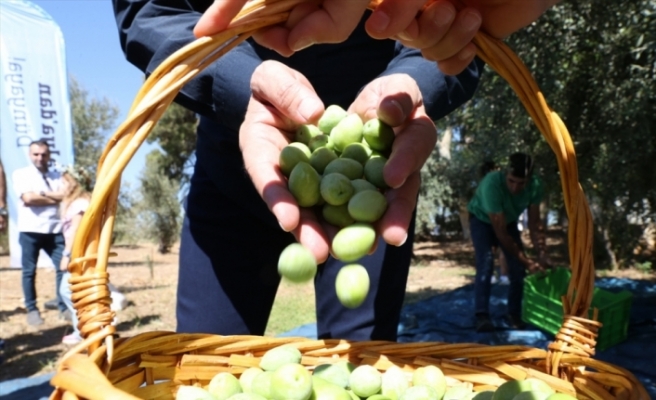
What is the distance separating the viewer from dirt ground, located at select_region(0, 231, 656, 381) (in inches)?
174

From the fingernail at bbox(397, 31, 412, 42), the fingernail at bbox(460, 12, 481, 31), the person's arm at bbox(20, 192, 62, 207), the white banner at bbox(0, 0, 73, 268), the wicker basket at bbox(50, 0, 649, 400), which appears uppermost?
the white banner at bbox(0, 0, 73, 268)

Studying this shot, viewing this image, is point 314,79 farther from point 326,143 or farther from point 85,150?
point 85,150

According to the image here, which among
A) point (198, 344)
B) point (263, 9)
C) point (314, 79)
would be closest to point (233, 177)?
point (314, 79)

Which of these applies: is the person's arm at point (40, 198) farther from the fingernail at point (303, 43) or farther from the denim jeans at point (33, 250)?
the fingernail at point (303, 43)

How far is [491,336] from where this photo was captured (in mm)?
4723

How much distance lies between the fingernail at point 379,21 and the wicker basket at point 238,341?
157mm

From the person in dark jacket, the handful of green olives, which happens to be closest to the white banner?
the person in dark jacket

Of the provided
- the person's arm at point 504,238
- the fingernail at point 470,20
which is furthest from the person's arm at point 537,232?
the fingernail at point 470,20

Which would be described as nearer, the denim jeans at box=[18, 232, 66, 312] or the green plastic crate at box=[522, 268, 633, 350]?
the green plastic crate at box=[522, 268, 633, 350]

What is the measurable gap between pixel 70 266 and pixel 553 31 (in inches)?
203

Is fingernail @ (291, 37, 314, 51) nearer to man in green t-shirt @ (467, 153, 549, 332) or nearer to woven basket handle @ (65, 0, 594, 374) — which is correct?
woven basket handle @ (65, 0, 594, 374)

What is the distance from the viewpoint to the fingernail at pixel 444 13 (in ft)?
3.37

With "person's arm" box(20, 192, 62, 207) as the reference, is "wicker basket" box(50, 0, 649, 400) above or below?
below

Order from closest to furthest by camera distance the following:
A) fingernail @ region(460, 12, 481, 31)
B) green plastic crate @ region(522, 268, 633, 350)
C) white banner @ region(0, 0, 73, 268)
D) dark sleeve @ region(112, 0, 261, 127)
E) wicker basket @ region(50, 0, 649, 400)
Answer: wicker basket @ region(50, 0, 649, 400)
fingernail @ region(460, 12, 481, 31)
dark sleeve @ region(112, 0, 261, 127)
green plastic crate @ region(522, 268, 633, 350)
white banner @ region(0, 0, 73, 268)
